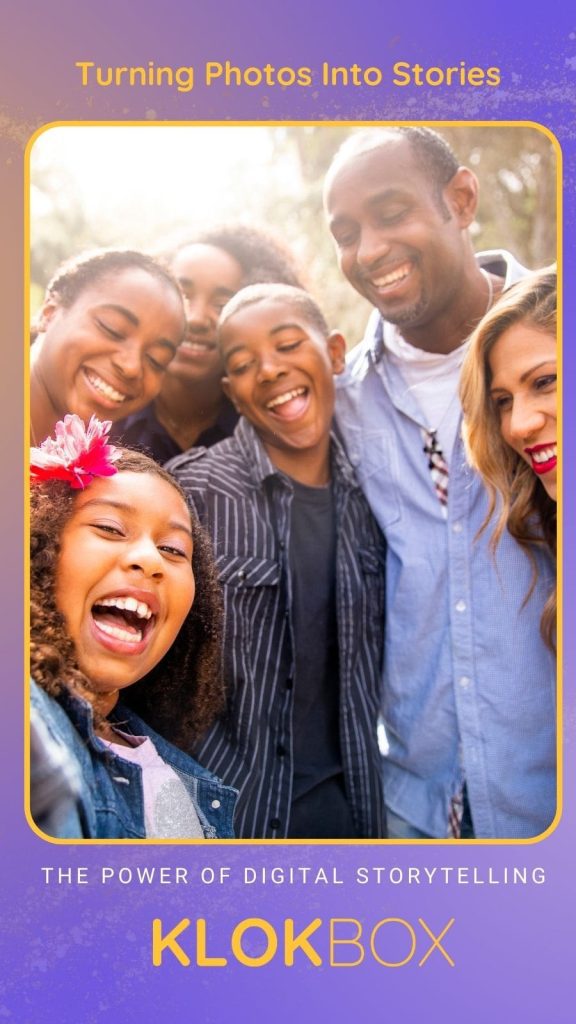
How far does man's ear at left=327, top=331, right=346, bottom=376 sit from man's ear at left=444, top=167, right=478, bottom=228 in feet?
1.25

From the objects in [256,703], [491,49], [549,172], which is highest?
[491,49]

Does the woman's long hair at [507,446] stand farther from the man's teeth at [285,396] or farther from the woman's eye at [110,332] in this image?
the woman's eye at [110,332]

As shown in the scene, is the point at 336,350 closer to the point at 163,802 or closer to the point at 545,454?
the point at 545,454

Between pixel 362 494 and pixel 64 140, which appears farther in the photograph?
pixel 362 494

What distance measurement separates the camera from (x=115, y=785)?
224 centimetres

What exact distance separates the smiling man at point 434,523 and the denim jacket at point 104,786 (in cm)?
43

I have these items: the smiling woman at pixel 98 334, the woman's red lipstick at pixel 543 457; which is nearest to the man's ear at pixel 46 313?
the smiling woman at pixel 98 334

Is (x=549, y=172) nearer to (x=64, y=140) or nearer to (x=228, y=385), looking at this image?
(x=228, y=385)

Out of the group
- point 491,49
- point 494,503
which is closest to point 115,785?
point 494,503

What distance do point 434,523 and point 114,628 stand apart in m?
0.77

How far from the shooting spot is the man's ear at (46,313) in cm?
230

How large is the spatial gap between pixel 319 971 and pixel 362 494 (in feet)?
3.51

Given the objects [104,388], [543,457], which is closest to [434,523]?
[543,457]

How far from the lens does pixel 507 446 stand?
2.35 metres
